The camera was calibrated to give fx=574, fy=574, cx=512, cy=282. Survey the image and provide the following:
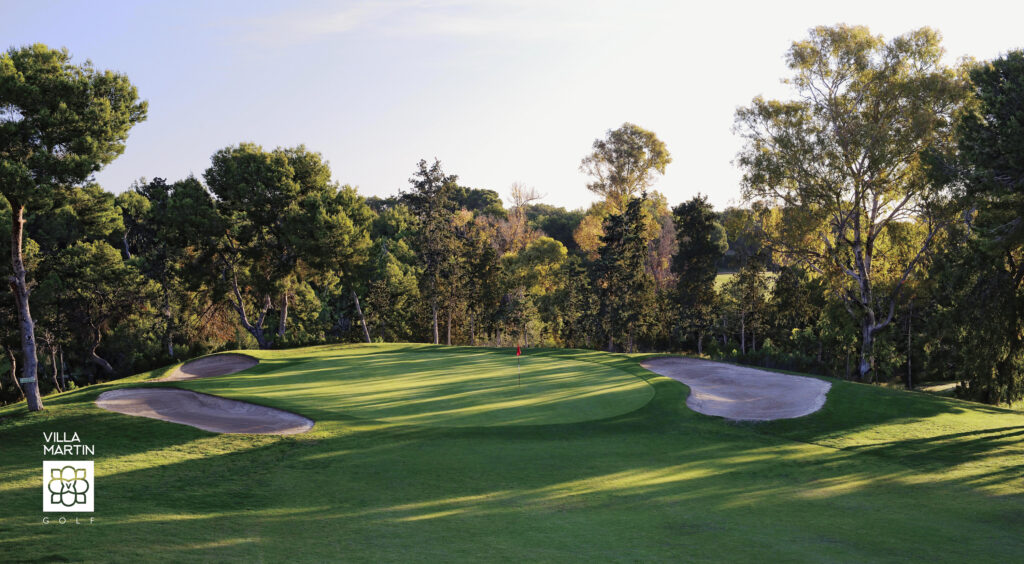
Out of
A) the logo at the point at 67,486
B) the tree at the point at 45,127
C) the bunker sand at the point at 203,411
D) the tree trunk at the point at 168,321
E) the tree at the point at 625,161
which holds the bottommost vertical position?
the logo at the point at 67,486

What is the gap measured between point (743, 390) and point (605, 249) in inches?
933

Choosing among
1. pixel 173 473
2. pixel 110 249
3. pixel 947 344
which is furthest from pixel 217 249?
pixel 947 344

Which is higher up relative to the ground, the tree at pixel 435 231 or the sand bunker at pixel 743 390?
the tree at pixel 435 231

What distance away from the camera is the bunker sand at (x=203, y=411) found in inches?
495

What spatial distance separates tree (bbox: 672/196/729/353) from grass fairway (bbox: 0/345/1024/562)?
25.4 meters

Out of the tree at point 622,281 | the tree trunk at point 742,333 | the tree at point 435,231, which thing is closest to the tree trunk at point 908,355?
the tree trunk at point 742,333

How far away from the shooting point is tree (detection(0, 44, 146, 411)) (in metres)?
12.7

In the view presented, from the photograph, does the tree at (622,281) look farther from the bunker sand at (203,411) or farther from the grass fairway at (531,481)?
the bunker sand at (203,411)

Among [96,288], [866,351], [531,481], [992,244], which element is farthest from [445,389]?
[96,288]

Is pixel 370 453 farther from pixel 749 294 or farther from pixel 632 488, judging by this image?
pixel 749 294

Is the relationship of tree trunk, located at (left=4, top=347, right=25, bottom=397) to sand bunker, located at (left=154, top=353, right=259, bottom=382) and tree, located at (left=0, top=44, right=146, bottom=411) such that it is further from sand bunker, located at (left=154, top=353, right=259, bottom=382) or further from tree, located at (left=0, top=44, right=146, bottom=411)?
tree, located at (left=0, top=44, right=146, bottom=411)

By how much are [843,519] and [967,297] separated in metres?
17.1

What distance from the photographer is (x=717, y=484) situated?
9766 millimetres

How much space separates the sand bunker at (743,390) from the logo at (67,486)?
12660mm
